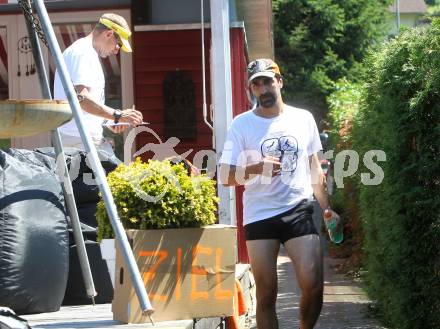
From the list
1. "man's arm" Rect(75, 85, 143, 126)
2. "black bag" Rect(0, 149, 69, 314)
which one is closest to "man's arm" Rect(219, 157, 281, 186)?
"man's arm" Rect(75, 85, 143, 126)

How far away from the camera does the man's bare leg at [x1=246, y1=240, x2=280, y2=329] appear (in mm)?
5918

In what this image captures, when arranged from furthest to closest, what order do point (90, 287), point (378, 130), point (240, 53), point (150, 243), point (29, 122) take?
1. point (240, 53)
2. point (378, 130)
3. point (90, 287)
4. point (150, 243)
5. point (29, 122)

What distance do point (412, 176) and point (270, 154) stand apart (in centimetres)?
105

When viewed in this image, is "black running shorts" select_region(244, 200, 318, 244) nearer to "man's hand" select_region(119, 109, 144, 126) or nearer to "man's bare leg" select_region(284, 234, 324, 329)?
"man's bare leg" select_region(284, 234, 324, 329)

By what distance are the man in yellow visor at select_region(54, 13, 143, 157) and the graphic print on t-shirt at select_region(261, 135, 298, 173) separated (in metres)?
0.79

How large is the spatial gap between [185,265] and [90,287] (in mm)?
977

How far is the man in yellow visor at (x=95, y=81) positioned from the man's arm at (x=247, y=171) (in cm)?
62

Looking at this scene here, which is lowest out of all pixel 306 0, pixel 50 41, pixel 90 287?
pixel 90 287

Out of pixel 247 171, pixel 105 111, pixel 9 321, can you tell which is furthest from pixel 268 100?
pixel 9 321

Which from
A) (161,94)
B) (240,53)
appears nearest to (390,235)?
(240,53)

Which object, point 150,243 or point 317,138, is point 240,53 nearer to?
point 317,138

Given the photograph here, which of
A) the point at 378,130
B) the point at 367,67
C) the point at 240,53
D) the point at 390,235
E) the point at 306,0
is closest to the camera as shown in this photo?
the point at 390,235

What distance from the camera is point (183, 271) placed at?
5031 mm

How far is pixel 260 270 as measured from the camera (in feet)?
19.4
